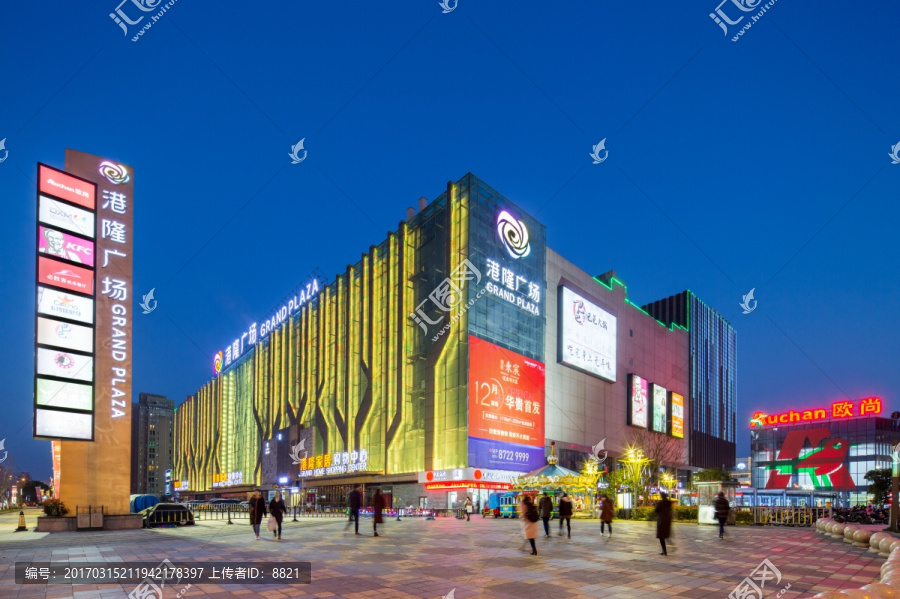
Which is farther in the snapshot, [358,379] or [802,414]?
[802,414]

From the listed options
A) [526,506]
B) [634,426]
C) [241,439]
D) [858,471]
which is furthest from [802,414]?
[526,506]

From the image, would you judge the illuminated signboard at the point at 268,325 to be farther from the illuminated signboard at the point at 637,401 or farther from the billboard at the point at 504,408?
the illuminated signboard at the point at 637,401

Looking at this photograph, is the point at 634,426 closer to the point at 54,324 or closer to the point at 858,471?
the point at 858,471

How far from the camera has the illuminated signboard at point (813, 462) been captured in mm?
98688

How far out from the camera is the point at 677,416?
298 ft

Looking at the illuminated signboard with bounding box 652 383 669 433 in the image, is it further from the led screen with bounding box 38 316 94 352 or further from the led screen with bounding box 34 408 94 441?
the led screen with bounding box 38 316 94 352

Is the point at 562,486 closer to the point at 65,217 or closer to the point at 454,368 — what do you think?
the point at 454,368

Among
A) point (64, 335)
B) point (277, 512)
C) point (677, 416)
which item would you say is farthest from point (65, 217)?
point (677, 416)

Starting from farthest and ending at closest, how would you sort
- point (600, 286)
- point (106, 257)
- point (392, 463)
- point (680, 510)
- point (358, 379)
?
point (600, 286)
point (358, 379)
point (392, 463)
point (680, 510)
point (106, 257)

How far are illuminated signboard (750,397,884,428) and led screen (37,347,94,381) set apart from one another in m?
98.1

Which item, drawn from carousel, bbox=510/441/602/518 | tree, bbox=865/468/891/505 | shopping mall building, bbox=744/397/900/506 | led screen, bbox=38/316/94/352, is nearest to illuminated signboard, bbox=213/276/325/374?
carousel, bbox=510/441/602/518

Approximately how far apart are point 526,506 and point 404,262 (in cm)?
4651

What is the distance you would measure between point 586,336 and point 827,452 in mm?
57275

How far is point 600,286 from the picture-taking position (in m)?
Answer: 77.2
